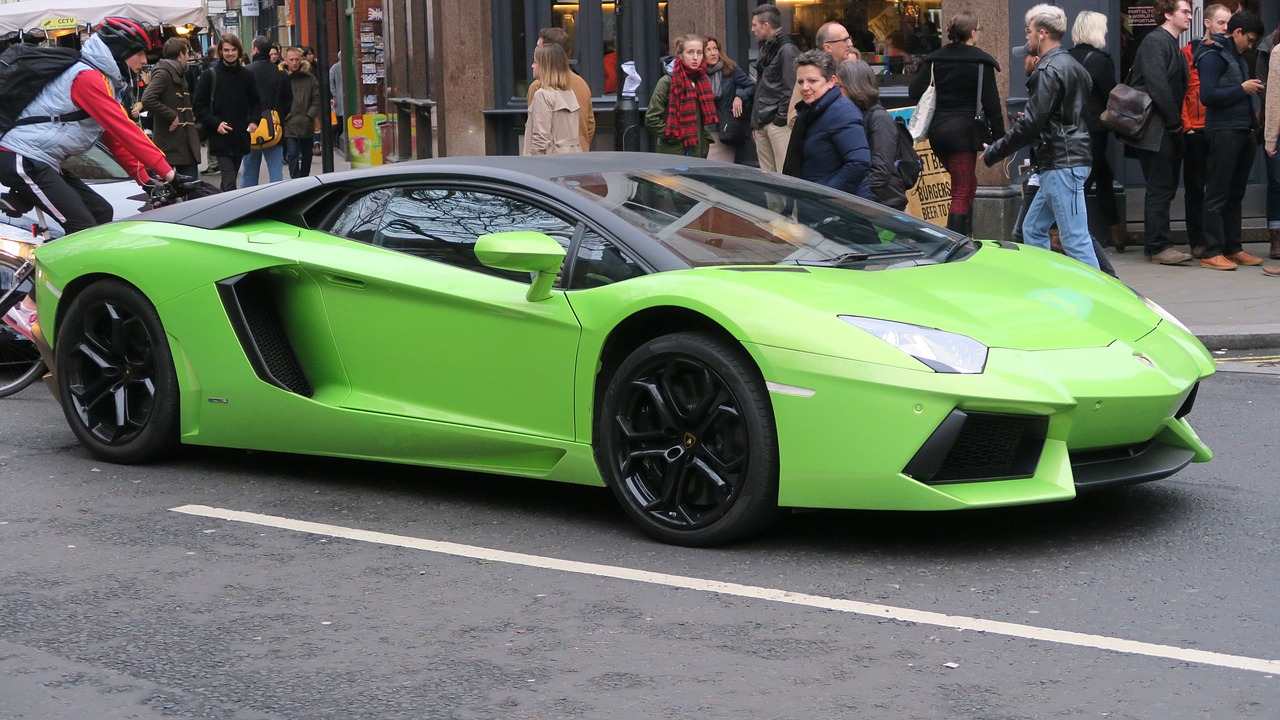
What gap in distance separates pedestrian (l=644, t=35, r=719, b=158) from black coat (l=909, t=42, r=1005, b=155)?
2.32 metres

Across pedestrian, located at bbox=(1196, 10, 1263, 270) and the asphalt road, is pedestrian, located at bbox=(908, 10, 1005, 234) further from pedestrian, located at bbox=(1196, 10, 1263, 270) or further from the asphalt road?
the asphalt road

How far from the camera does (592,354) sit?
18.3 feet

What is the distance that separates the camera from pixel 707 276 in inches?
214

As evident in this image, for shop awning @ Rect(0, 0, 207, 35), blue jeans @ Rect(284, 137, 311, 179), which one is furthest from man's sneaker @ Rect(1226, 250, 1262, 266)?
shop awning @ Rect(0, 0, 207, 35)

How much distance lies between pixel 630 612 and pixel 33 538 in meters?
2.29

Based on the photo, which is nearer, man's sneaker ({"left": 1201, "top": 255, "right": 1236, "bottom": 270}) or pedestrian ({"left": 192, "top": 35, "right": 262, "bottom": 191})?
man's sneaker ({"left": 1201, "top": 255, "right": 1236, "bottom": 270})

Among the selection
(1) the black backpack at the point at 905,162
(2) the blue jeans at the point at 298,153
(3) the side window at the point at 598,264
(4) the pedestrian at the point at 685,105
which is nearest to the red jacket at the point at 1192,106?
(4) the pedestrian at the point at 685,105

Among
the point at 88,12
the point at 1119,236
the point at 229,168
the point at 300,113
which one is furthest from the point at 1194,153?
the point at 88,12

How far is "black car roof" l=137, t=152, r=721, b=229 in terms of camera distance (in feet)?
20.1

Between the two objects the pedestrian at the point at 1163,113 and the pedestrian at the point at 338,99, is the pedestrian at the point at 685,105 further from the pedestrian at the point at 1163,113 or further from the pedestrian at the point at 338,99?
the pedestrian at the point at 338,99

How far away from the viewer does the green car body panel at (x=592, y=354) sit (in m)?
5.09

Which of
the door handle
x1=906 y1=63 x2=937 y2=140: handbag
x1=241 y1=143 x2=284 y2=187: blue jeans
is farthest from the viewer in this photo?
x1=241 y1=143 x2=284 y2=187: blue jeans

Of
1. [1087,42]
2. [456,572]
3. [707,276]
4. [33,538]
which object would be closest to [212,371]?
[33,538]

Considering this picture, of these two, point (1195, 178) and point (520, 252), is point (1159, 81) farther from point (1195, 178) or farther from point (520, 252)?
point (520, 252)
